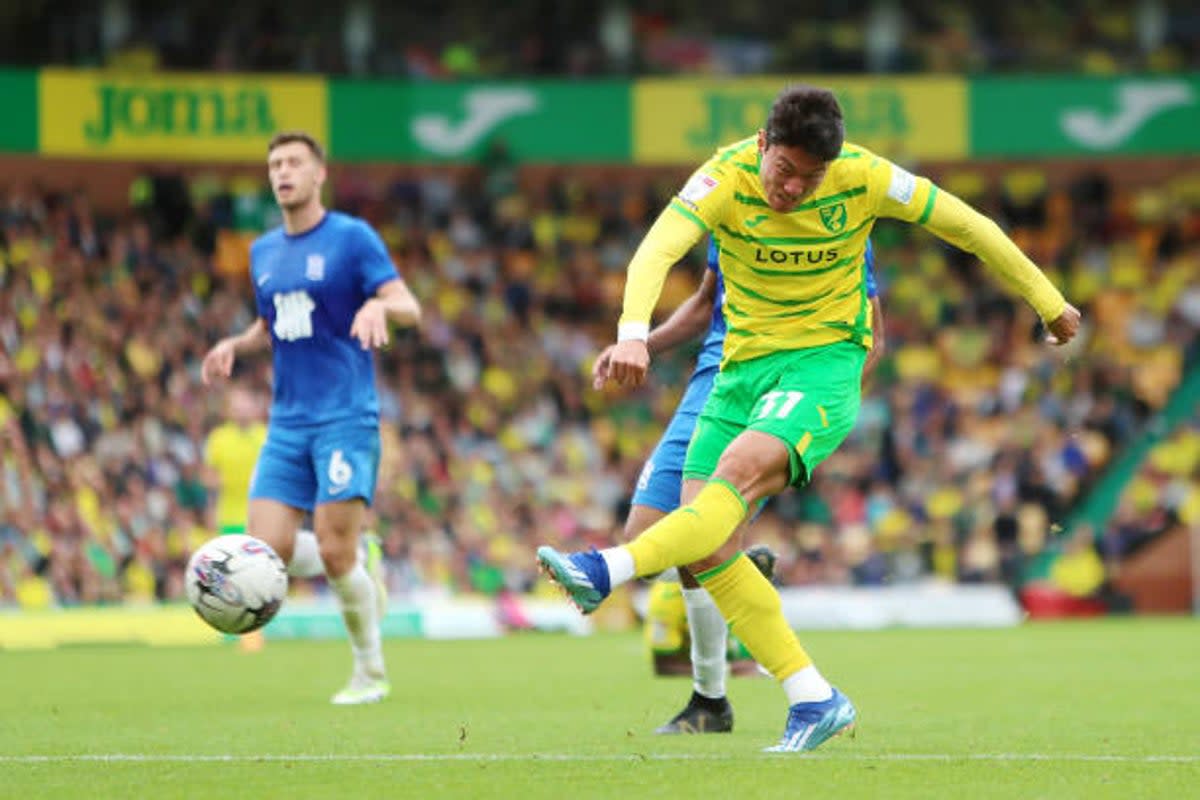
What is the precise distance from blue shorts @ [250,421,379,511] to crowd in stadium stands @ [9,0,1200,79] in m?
16.6

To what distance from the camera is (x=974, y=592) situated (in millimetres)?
21797

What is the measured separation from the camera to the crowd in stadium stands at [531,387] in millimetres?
22328

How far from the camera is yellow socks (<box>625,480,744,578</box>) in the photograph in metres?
6.78

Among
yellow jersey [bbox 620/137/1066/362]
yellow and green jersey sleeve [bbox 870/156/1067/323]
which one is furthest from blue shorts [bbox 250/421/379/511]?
yellow and green jersey sleeve [bbox 870/156/1067/323]

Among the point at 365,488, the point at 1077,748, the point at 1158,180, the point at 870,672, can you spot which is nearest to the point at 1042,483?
the point at 1158,180

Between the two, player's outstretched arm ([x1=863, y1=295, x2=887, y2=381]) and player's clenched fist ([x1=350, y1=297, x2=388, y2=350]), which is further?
player's clenched fist ([x1=350, y1=297, x2=388, y2=350])

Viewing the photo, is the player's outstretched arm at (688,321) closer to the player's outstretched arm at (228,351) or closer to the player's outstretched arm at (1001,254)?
the player's outstretched arm at (1001,254)

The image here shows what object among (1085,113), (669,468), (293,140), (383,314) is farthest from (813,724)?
(1085,113)

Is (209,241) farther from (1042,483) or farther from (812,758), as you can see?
(812,758)

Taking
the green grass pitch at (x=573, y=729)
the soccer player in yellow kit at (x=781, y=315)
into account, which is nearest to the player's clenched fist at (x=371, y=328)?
the green grass pitch at (x=573, y=729)

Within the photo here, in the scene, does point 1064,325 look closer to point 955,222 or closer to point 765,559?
point 955,222

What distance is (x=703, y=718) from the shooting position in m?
8.50

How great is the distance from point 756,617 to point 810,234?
1.35 meters

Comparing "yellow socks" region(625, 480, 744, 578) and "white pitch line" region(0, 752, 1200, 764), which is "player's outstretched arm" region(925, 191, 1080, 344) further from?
"white pitch line" region(0, 752, 1200, 764)
